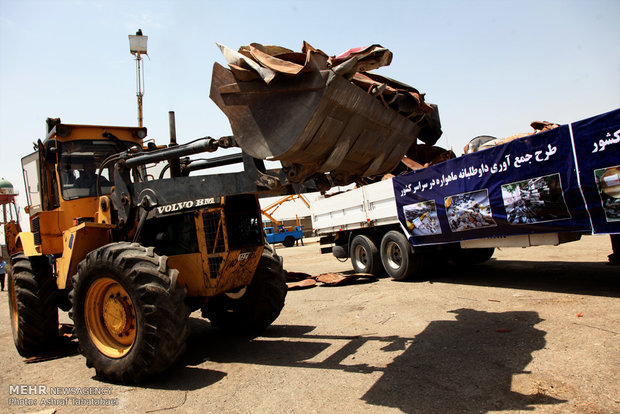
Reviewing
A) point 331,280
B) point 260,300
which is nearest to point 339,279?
point 331,280

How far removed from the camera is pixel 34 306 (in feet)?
18.3

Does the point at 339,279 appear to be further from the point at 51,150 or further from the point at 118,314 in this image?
the point at 51,150

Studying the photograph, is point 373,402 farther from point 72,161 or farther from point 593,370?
point 72,161

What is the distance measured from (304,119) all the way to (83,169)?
414 cm

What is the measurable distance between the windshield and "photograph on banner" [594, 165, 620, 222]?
273 inches

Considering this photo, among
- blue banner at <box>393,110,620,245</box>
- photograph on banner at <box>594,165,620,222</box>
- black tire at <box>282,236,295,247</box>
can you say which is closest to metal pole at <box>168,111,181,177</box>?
blue banner at <box>393,110,620,245</box>

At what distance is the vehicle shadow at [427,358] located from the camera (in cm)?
326

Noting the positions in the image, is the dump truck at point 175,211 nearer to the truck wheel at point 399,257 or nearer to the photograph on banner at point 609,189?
the photograph on banner at point 609,189

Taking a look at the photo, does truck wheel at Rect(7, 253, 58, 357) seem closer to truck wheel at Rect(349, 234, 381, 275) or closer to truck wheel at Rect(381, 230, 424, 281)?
truck wheel at Rect(381, 230, 424, 281)

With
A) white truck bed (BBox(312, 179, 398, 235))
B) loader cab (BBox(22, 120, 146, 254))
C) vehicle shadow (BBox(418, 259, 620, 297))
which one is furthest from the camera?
white truck bed (BBox(312, 179, 398, 235))

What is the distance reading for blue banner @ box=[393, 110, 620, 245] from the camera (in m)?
5.72

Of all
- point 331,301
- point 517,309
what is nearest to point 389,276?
point 331,301

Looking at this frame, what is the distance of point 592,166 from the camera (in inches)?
228

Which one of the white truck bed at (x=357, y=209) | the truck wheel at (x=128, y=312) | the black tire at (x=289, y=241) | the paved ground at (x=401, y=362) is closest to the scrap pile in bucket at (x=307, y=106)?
the truck wheel at (x=128, y=312)
